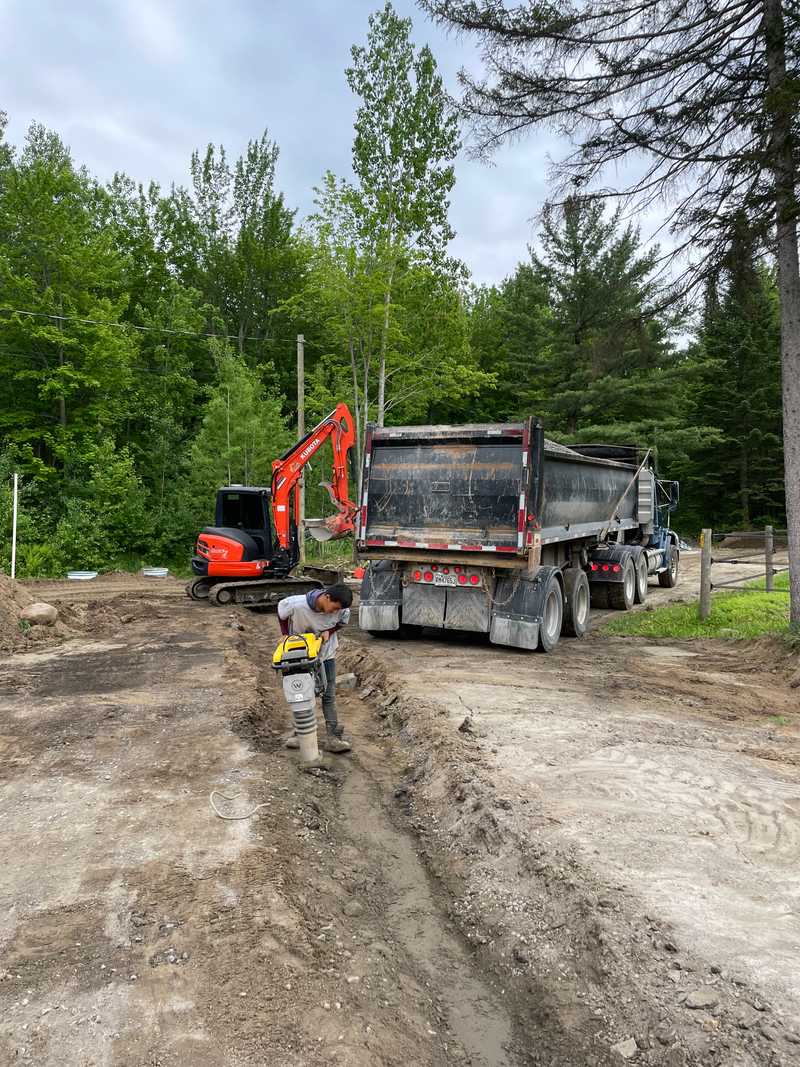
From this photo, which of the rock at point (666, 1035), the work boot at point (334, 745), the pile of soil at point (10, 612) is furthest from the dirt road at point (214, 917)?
the pile of soil at point (10, 612)

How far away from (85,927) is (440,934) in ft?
5.83

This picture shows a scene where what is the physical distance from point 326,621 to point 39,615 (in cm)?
797

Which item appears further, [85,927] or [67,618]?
[67,618]

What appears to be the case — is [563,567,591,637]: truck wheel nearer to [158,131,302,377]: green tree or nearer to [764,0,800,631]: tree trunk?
[764,0,800,631]: tree trunk

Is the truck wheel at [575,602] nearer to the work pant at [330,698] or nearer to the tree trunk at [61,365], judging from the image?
the work pant at [330,698]

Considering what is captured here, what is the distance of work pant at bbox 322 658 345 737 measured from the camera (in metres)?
6.40

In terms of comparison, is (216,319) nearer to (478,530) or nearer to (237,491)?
(237,491)

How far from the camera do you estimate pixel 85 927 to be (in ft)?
11.6

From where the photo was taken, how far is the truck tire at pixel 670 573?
17656 mm

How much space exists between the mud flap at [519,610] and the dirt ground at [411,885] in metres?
2.02

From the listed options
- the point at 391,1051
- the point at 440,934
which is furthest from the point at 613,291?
the point at 391,1051

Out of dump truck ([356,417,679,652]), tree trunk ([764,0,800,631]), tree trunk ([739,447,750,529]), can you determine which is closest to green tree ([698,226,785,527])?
tree trunk ([739,447,750,529])

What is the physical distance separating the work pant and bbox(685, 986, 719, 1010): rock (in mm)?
3900

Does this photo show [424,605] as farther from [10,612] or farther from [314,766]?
[10,612]
